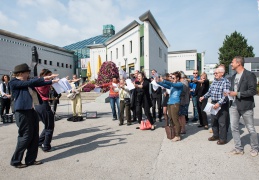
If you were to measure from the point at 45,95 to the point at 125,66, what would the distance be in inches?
861

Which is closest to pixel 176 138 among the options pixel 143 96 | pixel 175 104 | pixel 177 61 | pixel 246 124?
pixel 175 104

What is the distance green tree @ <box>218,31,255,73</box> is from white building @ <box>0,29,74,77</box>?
31.8 meters

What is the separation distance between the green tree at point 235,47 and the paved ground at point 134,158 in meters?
39.6

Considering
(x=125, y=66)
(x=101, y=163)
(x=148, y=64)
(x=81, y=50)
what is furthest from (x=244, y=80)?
(x=81, y=50)

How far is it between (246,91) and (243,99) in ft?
0.68

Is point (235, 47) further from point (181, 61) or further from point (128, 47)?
point (128, 47)

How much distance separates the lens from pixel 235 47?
41719mm

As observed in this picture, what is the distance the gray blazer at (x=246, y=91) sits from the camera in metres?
3.98

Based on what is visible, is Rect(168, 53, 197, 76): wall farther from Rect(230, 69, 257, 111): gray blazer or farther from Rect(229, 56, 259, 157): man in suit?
Rect(230, 69, 257, 111): gray blazer

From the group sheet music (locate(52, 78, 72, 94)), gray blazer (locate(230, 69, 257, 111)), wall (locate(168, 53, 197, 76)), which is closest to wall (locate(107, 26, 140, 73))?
wall (locate(168, 53, 197, 76))

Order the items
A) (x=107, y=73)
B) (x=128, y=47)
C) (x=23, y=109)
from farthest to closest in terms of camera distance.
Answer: (x=128, y=47)
(x=107, y=73)
(x=23, y=109)

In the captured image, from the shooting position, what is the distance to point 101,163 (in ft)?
13.1

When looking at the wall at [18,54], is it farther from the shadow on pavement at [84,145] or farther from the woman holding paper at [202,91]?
the woman holding paper at [202,91]

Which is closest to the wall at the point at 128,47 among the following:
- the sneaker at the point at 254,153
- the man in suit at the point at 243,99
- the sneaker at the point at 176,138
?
the sneaker at the point at 176,138
